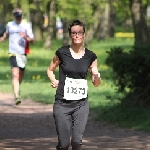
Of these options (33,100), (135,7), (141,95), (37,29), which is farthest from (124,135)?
(37,29)

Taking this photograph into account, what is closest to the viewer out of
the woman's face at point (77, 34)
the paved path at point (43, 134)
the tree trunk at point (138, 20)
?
the woman's face at point (77, 34)

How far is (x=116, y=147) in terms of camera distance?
11.6 metres

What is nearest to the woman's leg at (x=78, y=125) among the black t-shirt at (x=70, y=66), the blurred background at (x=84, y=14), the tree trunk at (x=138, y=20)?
the black t-shirt at (x=70, y=66)

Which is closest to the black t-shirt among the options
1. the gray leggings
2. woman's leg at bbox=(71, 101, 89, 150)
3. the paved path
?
the gray leggings

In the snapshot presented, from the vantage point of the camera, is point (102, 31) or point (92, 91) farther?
point (102, 31)

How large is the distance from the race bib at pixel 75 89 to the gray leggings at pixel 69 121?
67mm

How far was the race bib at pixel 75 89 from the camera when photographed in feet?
30.3

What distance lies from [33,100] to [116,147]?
27.6ft

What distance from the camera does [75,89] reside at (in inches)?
363

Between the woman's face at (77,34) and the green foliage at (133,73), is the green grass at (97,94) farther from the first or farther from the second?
the woman's face at (77,34)

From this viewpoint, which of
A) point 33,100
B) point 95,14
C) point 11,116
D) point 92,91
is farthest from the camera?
point 95,14

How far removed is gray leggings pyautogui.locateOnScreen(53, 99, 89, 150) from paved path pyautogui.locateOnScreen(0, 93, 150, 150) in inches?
78.2

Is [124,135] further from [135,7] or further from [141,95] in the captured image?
[135,7]

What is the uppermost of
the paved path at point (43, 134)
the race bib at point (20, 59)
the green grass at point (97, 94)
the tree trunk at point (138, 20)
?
the tree trunk at point (138, 20)
